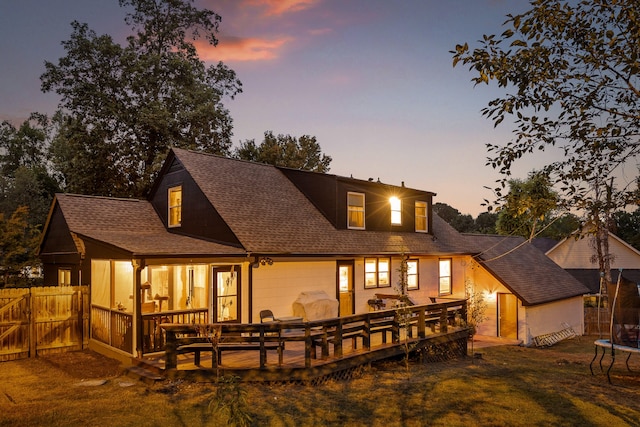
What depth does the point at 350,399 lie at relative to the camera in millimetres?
10297

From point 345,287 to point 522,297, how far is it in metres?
9.18

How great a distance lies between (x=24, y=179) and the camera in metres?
30.7

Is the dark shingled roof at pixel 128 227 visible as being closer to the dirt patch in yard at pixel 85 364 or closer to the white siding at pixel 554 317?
the dirt patch in yard at pixel 85 364

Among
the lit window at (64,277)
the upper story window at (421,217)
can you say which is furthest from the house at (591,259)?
the lit window at (64,277)

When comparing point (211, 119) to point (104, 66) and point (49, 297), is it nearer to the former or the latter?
point (104, 66)

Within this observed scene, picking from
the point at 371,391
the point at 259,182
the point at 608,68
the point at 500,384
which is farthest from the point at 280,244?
the point at 608,68

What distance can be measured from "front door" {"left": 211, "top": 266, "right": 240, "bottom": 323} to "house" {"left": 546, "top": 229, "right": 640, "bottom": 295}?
31441 millimetres

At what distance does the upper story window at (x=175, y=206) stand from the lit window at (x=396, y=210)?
9213 millimetres

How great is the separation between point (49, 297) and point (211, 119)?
20083mm

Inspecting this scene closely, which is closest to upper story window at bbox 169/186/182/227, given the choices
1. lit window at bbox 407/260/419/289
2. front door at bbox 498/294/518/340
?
lit window at bbox 407/260/419/289

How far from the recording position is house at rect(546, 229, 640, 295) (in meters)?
39.1

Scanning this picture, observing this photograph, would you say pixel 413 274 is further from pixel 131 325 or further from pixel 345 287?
pixel 131 325

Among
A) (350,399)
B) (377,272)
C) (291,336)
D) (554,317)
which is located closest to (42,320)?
(291,336)

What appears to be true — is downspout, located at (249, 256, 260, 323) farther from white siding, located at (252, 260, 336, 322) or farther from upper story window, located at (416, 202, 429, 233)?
upper story window, located at (416, 202, 429, 233)
